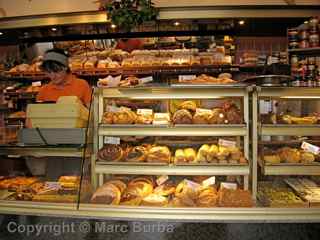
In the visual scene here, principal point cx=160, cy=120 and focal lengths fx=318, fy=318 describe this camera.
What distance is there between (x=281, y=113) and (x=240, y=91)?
0.35m

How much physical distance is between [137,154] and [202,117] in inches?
21.0

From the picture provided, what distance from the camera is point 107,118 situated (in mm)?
→ 2311

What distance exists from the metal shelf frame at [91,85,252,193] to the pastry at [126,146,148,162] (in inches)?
2.4

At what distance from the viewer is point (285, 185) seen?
2.39 meters

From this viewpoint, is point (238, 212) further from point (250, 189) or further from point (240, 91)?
point (240, 91)

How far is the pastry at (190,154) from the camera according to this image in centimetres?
222

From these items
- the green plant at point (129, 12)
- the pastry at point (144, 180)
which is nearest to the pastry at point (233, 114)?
the pastry at point (144, 180)

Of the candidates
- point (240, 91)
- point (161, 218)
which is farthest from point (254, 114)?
point (161, 218)

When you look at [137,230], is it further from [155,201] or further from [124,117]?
[124,117]

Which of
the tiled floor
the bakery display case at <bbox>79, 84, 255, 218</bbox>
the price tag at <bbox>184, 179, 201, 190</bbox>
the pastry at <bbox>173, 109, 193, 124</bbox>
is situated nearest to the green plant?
the bakery display case at <bbox>79, 84, 255, 218</bbox>

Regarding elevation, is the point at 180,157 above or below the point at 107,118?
below

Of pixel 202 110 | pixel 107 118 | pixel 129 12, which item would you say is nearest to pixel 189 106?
pixel 202 110

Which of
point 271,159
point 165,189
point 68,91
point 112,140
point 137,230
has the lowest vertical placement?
point 137,230

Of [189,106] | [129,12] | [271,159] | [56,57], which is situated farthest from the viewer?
A: [129,12]
